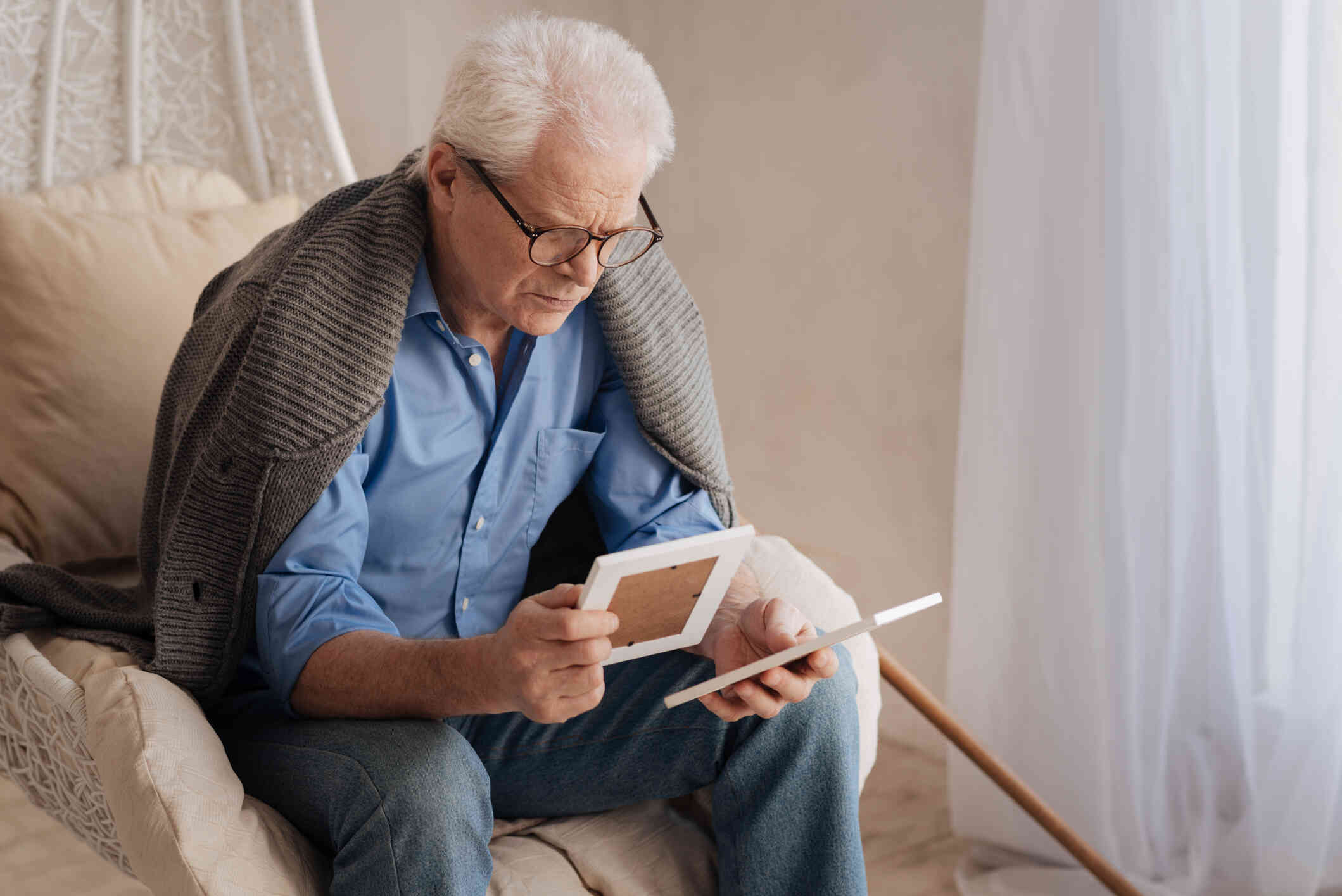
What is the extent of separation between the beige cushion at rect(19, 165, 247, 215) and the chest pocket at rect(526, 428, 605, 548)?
33.4 inches

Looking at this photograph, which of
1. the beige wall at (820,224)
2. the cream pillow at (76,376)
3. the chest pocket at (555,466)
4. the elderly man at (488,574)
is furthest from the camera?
the beige wall at (820,224)

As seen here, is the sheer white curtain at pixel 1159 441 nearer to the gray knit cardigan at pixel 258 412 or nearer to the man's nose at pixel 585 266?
the gray knit cardigan at pixel 258 412

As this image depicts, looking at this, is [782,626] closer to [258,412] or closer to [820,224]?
[258,412]

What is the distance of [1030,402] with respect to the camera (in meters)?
1.84

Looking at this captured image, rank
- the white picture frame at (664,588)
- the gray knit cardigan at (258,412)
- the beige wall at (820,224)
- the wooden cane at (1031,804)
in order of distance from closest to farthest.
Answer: the white picture frame at (664,588) → the gray knit cardigan at (258,412) → the wooden cane at (1031,804) → the beige wall at (820,224)

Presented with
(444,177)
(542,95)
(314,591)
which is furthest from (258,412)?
(542,95)

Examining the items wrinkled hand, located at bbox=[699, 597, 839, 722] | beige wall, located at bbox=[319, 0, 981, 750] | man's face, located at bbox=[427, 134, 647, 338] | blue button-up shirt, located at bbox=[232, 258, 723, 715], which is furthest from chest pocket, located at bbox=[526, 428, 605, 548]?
beige wall, located at bbox=[319, 0, 981, 750]

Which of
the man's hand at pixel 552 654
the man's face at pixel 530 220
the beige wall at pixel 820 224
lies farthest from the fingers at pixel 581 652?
the beige wall at pixel 820 224

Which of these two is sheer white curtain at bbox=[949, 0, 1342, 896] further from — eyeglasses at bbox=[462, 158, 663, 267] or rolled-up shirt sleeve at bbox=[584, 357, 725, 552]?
eyeglasses at bbox=[462, 158, 663, 267]

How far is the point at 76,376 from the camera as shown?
154 centimetres

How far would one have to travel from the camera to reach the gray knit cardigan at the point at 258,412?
1.12m

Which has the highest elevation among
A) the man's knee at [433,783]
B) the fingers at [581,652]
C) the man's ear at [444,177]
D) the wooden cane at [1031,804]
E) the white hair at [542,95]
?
the white hair at [542,95]

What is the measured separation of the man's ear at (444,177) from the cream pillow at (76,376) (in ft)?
1.98

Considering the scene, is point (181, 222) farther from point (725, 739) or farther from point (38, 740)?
point (725, 739)
